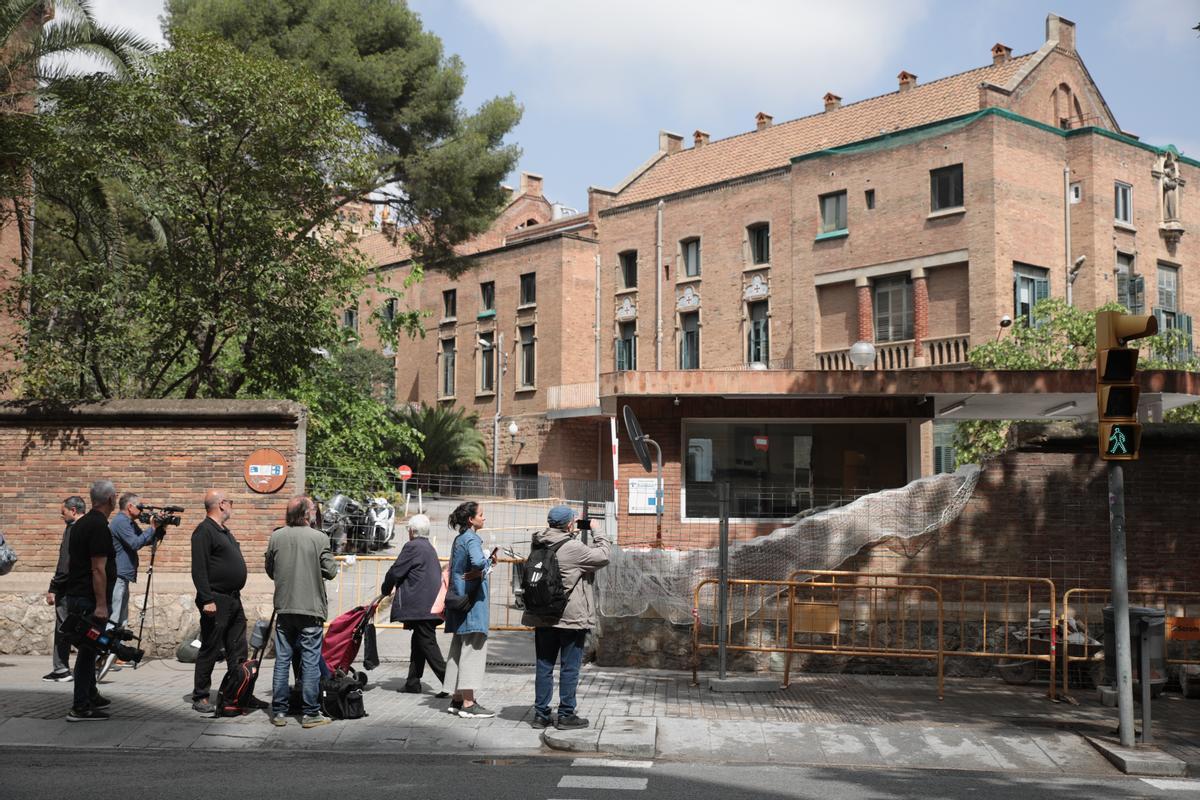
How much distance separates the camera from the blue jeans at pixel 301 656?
31.4 ft

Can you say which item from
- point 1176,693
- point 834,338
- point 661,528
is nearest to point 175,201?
point 661,528

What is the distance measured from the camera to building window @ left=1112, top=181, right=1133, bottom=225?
36438 mm

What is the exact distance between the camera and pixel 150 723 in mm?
9516

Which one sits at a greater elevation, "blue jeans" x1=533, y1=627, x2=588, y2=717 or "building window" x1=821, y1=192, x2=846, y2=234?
"building window" x1=821, y1=192, x2=846, y2=234

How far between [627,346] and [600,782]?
128ft

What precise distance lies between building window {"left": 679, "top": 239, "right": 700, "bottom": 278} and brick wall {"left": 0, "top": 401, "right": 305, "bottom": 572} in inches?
1238

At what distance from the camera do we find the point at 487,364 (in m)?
50.8

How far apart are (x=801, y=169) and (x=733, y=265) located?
413 cm

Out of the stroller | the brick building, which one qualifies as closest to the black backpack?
the stroller

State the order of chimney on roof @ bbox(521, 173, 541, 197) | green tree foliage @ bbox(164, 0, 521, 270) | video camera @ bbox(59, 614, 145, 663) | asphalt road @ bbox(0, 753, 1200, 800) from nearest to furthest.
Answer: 1. asphalt road @ bbox(0, 753, 1200, 800)
2. video camera @ bbox(59, 614, 145, 663)
3. green tree foliage @ bbox(164, 0, 521, 270)
4. chimney on roof @ bbox(521, 173, 541, 197)

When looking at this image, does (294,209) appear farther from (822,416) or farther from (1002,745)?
(1002,745)

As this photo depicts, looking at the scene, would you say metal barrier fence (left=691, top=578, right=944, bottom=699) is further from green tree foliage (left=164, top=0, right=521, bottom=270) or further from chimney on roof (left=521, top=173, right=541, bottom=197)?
chimney on roof (left=521, top=173, right=541, bottom=197)

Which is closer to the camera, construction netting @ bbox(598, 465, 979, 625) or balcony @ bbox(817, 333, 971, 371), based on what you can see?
construction netting @ bbox(598, 465, 979, 625)

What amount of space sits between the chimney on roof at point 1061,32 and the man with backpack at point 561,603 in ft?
116
